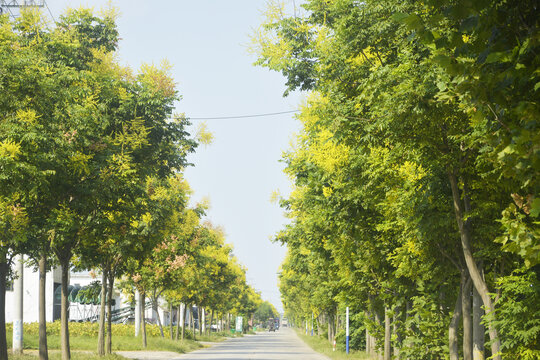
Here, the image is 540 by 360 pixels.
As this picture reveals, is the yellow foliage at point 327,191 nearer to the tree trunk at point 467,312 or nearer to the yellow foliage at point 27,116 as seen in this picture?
the tree trunk at point 467,312

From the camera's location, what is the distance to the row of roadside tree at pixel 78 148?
15344 mm

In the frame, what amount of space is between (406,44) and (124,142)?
396 inches

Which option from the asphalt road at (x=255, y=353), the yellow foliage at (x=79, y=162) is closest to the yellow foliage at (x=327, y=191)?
the yellow foliage at (x=79, y=162)

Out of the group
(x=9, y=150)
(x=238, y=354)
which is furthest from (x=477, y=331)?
(x=238, y=354)

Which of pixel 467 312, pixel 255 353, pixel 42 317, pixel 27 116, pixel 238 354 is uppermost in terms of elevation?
pixel 27 116

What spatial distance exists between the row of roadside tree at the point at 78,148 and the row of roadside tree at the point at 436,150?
488cm

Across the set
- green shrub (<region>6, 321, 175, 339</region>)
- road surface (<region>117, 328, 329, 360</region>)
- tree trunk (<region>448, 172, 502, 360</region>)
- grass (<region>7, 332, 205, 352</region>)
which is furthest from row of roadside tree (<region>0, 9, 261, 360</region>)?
green shrub (<region>6, 321, 175, 339</region>)

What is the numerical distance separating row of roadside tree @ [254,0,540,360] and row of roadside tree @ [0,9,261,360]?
4880mm

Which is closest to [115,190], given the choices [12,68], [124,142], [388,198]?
[124,142]

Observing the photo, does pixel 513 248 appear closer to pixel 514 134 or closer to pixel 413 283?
pixel 514 134

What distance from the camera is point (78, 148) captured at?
714 inches

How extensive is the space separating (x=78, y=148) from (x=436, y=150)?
32.7ft

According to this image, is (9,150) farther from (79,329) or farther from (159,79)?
(79,329)

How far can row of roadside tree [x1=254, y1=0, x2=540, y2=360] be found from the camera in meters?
4.91
